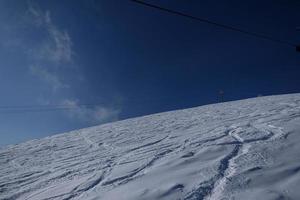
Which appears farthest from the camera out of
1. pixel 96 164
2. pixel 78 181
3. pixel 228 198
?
pixel 96 164

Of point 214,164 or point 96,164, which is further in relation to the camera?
point 96,164

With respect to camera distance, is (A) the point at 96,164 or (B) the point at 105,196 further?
(A) the point at 96,164

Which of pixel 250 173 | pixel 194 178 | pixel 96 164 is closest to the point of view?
pixel 250 173

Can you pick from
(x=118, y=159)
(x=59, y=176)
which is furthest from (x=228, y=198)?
(x=59, y=176)

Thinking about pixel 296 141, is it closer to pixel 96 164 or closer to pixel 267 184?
pixel 267 184

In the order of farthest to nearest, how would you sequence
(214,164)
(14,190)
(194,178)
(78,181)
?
1. (14,190)
2. (78,181)
3. (214,164)
4. (194,178)

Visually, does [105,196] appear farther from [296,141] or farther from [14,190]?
[296,141]

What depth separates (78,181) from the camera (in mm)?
2781

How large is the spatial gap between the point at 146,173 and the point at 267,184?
115 cm

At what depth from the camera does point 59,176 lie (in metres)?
3.24

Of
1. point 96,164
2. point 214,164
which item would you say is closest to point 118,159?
point 96,164

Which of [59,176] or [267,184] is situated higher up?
[59,176]

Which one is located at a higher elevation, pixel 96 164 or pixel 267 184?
pixel 96 164

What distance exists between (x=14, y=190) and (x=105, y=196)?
1.52m
